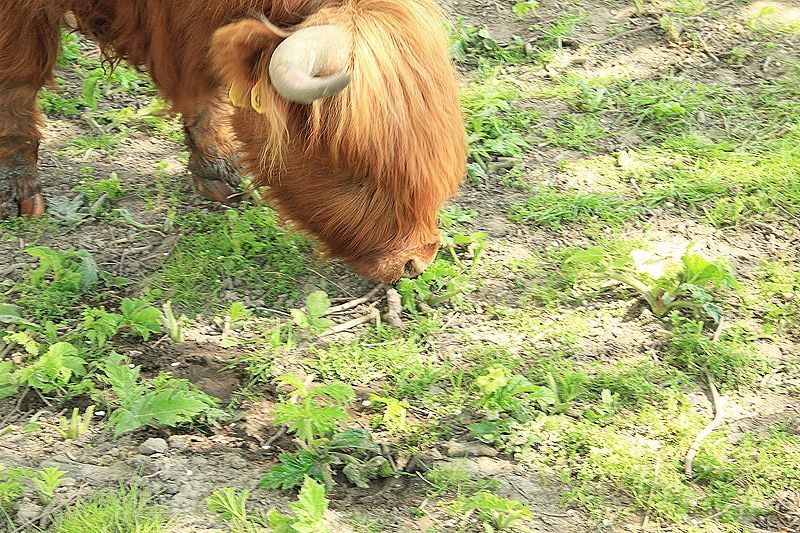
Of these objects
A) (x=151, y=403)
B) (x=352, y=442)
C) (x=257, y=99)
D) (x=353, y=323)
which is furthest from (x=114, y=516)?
(x=257, y=99)

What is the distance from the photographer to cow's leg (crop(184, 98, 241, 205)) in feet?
16.1

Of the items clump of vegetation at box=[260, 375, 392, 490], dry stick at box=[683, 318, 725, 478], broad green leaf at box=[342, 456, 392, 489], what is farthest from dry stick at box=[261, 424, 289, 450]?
dry stick at box=[683, 318, 725, 478]

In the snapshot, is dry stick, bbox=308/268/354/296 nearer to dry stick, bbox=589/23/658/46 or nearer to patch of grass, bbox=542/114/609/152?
patch of grass, bbox=542/114/609/152

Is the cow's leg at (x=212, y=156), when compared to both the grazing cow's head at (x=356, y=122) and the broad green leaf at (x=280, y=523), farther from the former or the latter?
the broad green leaf at (x=280, y=523)

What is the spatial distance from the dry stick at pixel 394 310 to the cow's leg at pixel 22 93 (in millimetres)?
1849

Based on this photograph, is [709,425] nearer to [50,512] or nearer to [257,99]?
[257,99]

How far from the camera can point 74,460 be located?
3398 mm

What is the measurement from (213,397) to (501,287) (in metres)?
1.48

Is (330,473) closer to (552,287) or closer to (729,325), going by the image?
(552,287)

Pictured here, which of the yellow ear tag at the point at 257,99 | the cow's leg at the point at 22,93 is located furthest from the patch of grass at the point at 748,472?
the cow's leg at the point at 22,93

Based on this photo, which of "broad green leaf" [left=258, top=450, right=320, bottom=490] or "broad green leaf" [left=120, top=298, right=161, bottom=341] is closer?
"broad green leaf" [left=258, top=450, right=320, bottom=490]

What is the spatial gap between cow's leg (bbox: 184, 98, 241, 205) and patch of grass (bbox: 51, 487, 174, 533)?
2.07 m

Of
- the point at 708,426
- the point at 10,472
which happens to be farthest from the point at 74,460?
the point at 708,426

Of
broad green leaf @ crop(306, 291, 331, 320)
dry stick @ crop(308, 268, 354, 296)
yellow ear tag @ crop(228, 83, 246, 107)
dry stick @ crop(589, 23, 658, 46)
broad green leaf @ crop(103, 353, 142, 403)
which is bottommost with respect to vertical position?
dry stick @ crop(308, 268, 354, 296)
